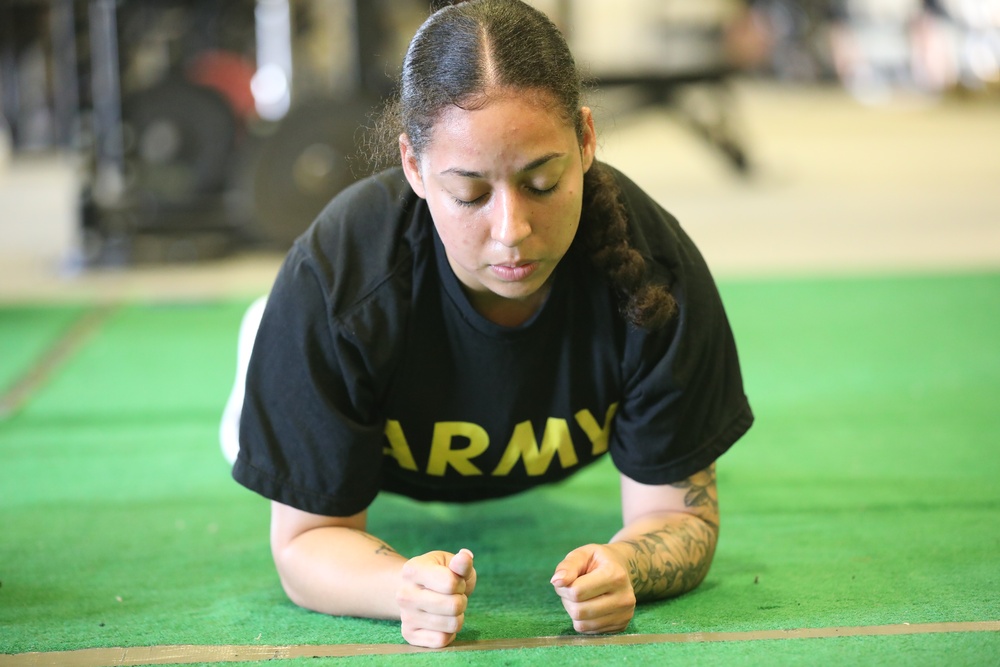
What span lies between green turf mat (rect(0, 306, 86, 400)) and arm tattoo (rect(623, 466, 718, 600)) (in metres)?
1.79

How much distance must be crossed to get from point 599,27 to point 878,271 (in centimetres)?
1127

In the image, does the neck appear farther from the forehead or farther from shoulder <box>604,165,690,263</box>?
the forehead

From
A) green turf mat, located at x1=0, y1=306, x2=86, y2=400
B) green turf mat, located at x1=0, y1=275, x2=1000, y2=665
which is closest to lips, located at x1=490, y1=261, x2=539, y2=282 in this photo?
green turf mat, located at x1=0, y1=275, x2=1000, y2=665

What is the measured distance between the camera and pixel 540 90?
1204mm

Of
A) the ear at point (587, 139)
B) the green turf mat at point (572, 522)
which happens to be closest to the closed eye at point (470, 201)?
the ear at point (587, 139)

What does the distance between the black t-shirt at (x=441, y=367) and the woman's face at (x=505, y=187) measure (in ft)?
0.44

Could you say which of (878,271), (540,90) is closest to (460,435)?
(540,90)

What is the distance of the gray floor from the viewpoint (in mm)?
4004

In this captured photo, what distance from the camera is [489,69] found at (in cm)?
119

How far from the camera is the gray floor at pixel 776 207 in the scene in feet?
13.1

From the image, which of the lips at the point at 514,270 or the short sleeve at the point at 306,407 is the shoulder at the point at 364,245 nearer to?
the short sleeve at the point at 306,407

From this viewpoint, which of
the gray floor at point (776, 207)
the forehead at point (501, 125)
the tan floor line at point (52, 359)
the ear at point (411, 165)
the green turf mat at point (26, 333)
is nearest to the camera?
the forehead at point (501, 125)

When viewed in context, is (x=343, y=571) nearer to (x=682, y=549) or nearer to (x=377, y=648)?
(x=377, y=648)

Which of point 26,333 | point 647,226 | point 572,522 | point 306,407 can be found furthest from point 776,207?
point 306,407
